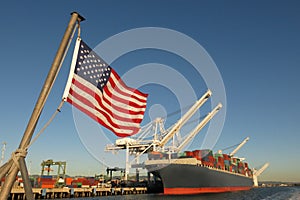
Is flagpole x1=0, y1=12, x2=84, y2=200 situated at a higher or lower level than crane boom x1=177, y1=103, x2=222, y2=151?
lower

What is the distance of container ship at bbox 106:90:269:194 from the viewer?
2119 inches

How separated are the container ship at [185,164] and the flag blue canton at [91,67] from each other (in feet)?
152

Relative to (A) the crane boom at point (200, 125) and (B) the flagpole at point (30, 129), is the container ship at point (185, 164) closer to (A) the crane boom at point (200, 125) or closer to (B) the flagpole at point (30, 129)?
(A) the crane boom at point (200, 125)

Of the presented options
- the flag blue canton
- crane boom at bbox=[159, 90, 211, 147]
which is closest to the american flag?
the flag blue canton

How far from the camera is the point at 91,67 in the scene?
9.03 meters

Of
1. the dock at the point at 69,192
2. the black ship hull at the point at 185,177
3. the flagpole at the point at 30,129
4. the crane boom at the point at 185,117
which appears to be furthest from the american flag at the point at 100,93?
the crane boom at the point at 185,117

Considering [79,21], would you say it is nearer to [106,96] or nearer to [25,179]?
[106,96]

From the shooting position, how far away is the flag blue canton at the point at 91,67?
8.45m

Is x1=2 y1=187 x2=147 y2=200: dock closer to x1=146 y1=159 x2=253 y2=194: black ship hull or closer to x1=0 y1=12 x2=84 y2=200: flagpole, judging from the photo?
x1=146 y1=159 x2=253 y2=194: black ship hull

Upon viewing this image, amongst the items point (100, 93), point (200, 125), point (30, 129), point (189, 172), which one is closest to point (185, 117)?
point (200, 125)

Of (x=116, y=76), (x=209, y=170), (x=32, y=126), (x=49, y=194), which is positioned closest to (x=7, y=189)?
(x=32, y=126)

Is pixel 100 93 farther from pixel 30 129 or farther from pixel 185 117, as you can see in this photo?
pixel 185 117

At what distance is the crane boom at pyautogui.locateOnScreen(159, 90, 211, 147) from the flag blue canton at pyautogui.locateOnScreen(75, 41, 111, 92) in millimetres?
60665

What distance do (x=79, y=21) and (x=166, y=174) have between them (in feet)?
167
